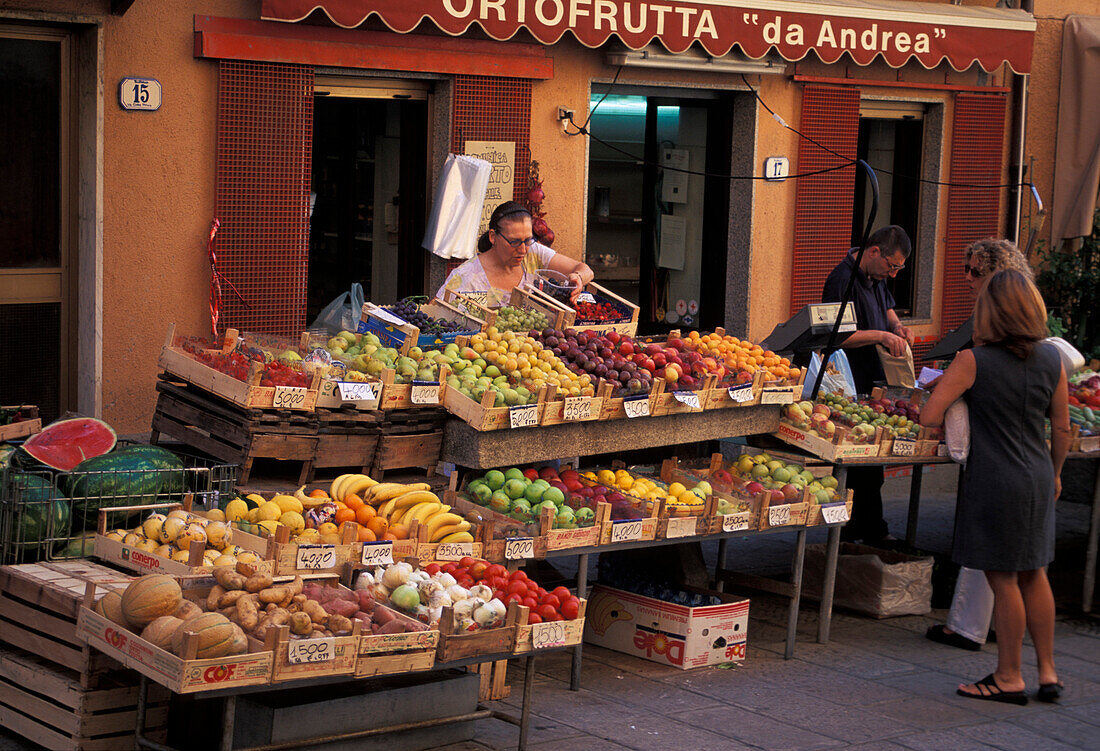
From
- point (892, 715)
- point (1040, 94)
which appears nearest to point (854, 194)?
point (1040, 94)

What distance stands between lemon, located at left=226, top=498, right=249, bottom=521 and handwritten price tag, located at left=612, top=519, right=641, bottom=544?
64.0 inches

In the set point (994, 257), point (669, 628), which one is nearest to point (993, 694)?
point (669, 628)

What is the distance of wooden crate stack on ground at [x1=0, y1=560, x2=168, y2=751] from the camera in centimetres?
489

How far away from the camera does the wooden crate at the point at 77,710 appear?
4883 mm

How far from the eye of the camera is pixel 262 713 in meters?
4.81

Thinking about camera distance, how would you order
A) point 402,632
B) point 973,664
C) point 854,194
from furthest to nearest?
point 854,194 → point 973,664 → point 402,632

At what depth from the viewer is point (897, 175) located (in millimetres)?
11703

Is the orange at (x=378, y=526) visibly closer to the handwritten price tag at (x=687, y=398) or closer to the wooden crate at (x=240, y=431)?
the wooden crate at (x=240, y=431)

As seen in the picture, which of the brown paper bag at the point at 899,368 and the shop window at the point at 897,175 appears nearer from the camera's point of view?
the brown paper bag at the point at 899,368

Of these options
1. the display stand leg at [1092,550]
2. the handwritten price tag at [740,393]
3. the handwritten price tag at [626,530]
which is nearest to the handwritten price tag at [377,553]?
the handwritten price tag at [626,530]

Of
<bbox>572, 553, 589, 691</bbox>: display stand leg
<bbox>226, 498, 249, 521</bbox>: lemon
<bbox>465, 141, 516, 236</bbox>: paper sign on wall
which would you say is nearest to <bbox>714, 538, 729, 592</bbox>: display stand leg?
<bbox>572, 553, 589, 691</bbox>: display stand leg

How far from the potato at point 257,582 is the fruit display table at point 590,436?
5.42ft

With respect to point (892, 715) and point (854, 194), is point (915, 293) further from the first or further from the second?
point (892, 715)

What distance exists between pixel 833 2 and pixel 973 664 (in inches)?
214
